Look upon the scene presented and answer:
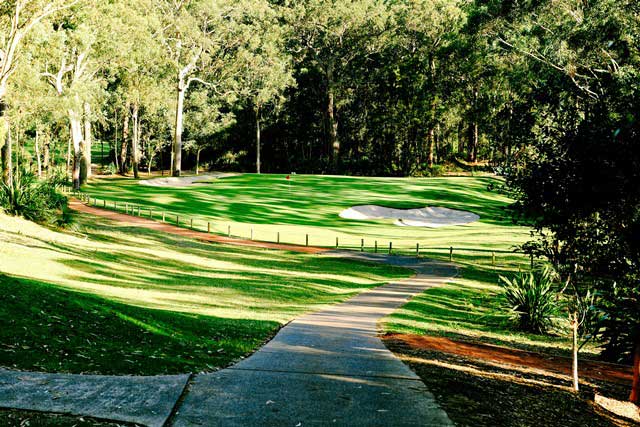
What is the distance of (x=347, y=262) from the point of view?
1064 inches

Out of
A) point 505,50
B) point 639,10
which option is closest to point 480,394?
point 639,10

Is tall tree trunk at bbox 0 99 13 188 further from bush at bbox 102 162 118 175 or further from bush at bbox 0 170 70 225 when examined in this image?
bush at bbox 102 162 118 175

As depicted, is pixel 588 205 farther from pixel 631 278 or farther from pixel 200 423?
pixel 200 423

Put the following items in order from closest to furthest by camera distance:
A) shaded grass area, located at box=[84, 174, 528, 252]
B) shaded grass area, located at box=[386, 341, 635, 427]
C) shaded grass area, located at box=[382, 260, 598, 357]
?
shaded grass area, located at box=[386, 341, 635, 427] < shaded grass area, located at box=[382, 260, 598, 357] < shaded grass area, located at box=[84, 174, 528, 252]

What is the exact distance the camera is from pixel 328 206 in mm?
46594

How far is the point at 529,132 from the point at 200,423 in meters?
7.61

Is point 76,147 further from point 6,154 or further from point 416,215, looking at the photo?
point 416,215

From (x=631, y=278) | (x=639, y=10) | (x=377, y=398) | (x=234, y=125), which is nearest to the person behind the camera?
(x=377, y=398)

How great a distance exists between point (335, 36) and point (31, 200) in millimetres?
51368

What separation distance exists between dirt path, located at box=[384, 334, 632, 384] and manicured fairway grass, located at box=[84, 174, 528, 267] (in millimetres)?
14911

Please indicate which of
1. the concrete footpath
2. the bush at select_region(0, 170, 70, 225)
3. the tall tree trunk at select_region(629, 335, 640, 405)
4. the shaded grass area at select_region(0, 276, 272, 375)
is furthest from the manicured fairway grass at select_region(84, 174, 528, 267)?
the concrete footpath

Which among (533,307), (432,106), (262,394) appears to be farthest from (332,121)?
(262,394)

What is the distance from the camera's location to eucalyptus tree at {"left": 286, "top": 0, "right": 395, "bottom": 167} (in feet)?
220

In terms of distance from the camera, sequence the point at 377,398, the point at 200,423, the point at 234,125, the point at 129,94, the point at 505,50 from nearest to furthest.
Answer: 1. the point at 200,423
2. the point at 377,398
3. the point at 505,50
4. the point at 129,94
5. the point at 234,125
